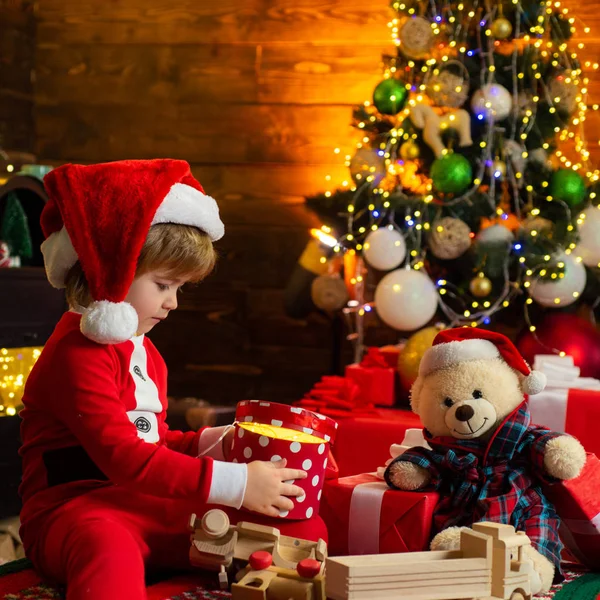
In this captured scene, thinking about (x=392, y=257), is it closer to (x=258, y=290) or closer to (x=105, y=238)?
(x=258, y=290)

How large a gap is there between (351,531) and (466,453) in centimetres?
22

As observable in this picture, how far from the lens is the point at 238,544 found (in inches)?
50.7

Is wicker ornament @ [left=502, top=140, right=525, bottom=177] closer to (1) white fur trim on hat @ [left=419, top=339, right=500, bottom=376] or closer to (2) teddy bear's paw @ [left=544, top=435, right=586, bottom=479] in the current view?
(1) white fur trim on hat @ [left=419, top=339, right=500, bottom=376]

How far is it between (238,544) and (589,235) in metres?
1.39

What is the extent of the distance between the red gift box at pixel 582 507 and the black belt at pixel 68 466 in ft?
2.33

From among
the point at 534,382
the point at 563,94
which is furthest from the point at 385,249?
the point at 534,382

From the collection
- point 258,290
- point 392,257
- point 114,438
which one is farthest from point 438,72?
point 114,438

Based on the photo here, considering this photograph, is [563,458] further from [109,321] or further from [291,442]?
[109,321]

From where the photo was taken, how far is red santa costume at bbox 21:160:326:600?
1.28 m

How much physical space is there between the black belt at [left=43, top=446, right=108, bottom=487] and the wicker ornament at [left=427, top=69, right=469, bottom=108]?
55.1 inches

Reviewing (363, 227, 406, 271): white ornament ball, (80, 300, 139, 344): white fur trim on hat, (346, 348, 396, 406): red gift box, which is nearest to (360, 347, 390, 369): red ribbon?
(346, 348, 396, 406): red gift box

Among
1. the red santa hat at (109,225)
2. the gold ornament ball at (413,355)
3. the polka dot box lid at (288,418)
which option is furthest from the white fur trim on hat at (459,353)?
the gold ornament ball at (413,355)

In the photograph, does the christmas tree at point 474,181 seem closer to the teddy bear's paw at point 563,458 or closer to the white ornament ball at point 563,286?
the white ornament ball at point 563,286

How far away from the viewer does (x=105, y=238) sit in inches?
50.9
